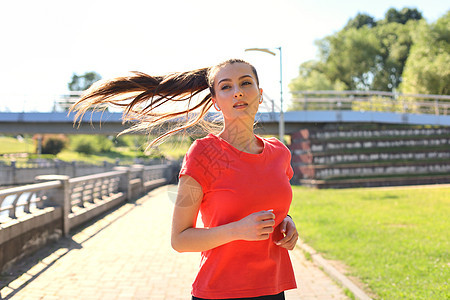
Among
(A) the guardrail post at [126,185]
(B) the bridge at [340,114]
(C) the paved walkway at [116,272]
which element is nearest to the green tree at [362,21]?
(B) the bridge at [340,114]

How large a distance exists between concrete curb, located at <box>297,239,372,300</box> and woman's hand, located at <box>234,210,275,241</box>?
3874 mm

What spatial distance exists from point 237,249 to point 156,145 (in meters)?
0.99

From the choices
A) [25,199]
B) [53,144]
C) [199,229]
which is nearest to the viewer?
[199,229]

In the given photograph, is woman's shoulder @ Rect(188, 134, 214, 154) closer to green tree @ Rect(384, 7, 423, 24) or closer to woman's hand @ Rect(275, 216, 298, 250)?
woman's hand @ Rect(275, 216, 298, 250)

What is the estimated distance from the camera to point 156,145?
260 cm

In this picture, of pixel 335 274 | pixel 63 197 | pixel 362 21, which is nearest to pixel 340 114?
pixel 63 197

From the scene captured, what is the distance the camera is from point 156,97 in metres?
2.47

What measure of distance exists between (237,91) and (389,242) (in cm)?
692

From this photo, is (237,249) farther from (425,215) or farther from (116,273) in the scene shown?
(425,215)

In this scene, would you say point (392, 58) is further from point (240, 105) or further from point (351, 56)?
point (240, 105)

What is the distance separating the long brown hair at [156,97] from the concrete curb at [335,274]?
3.66 m

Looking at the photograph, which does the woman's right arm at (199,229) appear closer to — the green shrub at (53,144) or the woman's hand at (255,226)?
the woman's hand at (255,226)

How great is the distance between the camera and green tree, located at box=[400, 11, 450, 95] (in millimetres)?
39844

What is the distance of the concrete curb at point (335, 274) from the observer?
518 centimetres
